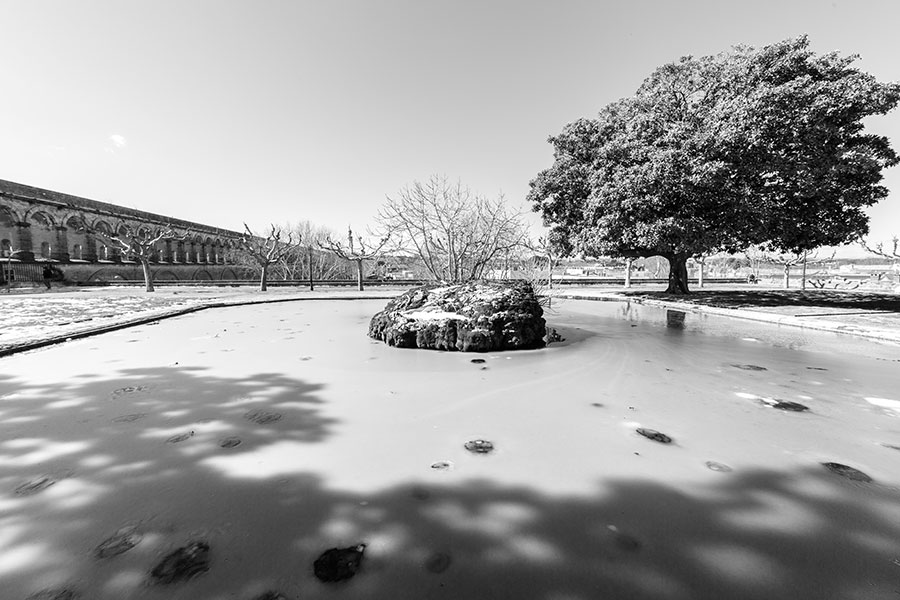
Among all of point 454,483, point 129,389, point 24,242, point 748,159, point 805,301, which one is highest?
point 24,242

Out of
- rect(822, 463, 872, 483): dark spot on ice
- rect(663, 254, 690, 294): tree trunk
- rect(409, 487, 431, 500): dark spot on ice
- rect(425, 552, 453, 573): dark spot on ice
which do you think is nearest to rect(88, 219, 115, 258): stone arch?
rect(409, 487, 431, 500): dark spot on ice

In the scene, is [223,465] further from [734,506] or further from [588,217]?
[588,217]

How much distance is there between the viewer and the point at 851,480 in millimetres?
1858

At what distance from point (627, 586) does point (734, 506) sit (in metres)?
0.86

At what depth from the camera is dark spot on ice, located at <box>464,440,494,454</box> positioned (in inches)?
88.0

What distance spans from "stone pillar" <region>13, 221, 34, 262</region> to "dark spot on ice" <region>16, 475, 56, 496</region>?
41842 mm

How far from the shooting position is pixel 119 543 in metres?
1.43

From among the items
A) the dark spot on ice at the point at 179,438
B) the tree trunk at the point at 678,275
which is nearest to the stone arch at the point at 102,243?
Result: the dark spot on ice at the point at 179,438

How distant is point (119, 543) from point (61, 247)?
46.0 meters

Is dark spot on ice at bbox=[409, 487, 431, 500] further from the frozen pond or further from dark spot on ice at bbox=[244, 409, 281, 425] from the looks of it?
dark spot on ice at bbox=[244, 409, 281, 425]

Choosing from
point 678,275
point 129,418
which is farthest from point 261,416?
point 678,275

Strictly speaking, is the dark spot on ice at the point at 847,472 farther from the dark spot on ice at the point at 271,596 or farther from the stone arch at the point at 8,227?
the stone arch at the point at 8,227

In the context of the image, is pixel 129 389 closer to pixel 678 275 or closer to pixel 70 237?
pixel 678 275

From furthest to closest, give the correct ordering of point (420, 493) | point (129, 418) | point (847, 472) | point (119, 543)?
point (129, 418) → point (847, 472) → point (420, 493) → point (119, 543)
